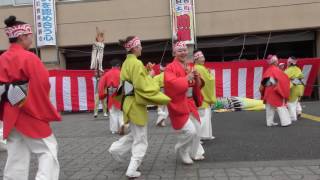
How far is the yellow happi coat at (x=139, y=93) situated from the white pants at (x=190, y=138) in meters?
0.69

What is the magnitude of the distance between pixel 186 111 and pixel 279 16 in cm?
1287

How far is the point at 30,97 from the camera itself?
4602mm

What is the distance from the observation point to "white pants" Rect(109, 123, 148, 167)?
6.12 m

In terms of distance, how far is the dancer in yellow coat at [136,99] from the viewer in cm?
601

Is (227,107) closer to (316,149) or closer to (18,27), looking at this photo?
(316,149)

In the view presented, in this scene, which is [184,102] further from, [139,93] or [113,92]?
[113,92]

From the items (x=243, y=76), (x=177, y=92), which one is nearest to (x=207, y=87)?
(x=177, y=92)

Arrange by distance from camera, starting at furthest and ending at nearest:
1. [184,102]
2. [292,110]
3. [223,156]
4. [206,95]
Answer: [292,110] < [206,95] < [223,156] < [184,102]

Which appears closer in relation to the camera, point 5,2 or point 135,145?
point 135,145

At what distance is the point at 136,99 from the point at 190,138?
3.38ft

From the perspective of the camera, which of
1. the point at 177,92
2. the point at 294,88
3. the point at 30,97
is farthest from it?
the point at 294,88

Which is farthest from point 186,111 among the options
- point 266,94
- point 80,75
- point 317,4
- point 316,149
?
point 317,4

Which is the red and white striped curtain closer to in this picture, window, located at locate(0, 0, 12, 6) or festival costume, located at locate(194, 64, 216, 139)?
window, located at locate(0, 0, 12, 6)

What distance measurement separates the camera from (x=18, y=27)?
4.86 m
